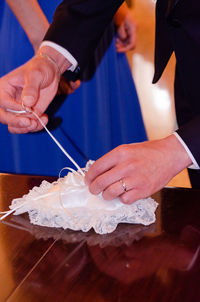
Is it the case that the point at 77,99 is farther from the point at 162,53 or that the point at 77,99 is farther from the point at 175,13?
the point at 175,13

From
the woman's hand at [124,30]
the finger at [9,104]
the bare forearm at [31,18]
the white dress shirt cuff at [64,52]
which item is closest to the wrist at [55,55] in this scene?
the white dress shirt cuff at [64,52]

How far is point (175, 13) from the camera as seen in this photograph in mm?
829

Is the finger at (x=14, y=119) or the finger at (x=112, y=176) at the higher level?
the finger at (x=14, y=119)

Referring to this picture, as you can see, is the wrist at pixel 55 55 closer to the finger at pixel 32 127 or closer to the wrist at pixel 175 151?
the finger at pixel 32 127

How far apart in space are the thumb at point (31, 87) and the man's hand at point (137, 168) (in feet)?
0.78

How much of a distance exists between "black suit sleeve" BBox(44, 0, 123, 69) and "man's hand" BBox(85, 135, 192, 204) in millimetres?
431

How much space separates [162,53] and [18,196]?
0.51 metres

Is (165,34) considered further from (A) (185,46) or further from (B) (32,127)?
(B) (32,127)

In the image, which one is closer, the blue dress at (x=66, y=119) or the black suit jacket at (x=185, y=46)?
the black suit jacket at (x=185, y=46)

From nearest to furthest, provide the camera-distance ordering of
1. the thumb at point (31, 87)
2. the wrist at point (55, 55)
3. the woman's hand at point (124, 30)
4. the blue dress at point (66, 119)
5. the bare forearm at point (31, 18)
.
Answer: the thumb at point (31, 87) < the wrist at point (55, 55) < the bare forearm at point (31, 18) < the blue dress at point (66, 119) < the woman's hand at point (124, 30)

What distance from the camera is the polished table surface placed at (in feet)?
1.64

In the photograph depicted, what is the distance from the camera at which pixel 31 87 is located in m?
0.86

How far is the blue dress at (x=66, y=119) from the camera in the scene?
143 cm

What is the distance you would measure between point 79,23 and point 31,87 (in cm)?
25
